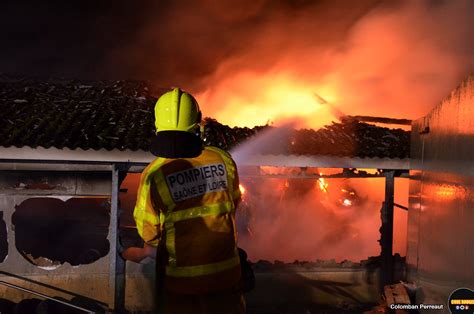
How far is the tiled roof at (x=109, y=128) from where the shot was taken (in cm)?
659

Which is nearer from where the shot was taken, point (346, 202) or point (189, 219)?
point (189, 219)

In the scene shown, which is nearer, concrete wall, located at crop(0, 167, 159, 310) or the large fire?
concrete wall, located at crop(0, 167, 159, 310)

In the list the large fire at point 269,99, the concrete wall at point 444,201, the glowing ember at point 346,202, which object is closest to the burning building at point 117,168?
the concrete wall at point 444,201

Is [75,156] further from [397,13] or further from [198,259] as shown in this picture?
[397,13]

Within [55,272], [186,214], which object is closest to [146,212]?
[186,214]

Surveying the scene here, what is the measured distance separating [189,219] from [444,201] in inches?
103

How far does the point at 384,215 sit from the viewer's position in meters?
8.12

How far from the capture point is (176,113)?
2.53 metres

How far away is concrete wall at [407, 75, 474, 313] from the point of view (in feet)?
11.3

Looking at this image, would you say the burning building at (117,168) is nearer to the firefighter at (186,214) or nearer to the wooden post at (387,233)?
the wooden post at (387,233)

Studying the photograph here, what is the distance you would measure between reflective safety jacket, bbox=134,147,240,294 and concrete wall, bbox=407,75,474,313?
1.91 metres

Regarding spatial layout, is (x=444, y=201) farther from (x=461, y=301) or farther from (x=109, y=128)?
(x=109, y=128)

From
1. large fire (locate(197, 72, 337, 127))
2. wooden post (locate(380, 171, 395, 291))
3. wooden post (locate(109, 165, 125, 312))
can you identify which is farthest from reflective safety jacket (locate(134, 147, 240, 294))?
large fire (locate(197, 72, 337, 127))

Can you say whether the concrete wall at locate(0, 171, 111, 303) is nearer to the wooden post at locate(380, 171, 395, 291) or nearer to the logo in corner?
the wooden post at locate(380, 171, 395, 291)
